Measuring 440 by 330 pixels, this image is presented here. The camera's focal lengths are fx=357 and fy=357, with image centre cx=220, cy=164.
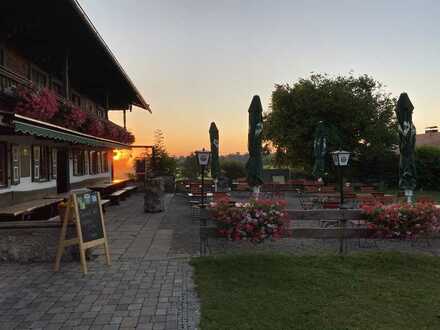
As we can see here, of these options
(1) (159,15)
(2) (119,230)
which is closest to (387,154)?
(1) (159,15)

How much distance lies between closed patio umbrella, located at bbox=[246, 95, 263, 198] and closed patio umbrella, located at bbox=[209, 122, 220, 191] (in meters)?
5.81

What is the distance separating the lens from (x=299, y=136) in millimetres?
25609

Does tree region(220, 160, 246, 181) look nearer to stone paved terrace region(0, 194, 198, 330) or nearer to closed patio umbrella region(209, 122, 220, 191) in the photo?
closed patio umbrella region(209, 122, 220, 191)

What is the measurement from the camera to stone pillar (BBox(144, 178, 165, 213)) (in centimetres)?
1256

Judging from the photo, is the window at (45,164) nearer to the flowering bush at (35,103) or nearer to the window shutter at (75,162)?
the window shutter at (75,162)

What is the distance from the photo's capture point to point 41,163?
441 inches

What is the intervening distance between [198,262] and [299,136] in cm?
2084

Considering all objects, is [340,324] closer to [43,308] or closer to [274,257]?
[274,257]

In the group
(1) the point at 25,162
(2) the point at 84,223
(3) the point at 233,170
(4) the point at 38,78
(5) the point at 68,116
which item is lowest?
(2) the point at 84,223

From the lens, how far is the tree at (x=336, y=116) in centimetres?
2536

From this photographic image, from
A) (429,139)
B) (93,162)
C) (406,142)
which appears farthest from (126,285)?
(429,139)

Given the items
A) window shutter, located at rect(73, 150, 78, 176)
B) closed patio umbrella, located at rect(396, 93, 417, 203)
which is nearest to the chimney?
closed patio umbrella, located at rect(396, 93, 417, 203)

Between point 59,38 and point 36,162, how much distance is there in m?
3.72

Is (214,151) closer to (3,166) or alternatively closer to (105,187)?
(105,187)
